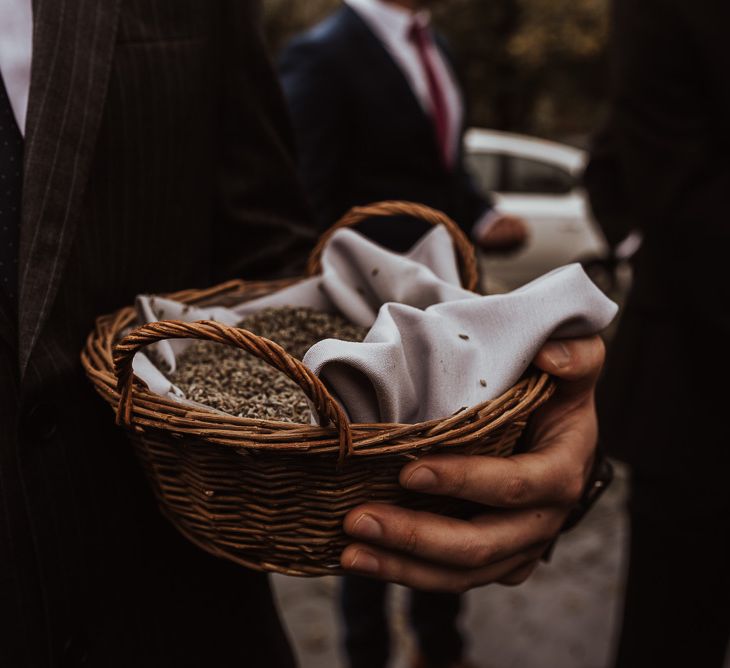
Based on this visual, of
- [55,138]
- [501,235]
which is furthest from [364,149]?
[55,138]

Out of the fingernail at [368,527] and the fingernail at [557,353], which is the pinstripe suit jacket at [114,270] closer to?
the fingernail at [368,527]

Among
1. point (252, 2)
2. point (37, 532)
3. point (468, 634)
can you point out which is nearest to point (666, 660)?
point (468, 634)

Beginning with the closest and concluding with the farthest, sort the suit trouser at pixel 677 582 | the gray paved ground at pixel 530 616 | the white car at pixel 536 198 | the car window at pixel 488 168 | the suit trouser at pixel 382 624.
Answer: the suit trouser at pixel 677 582 → the suit trouser at pixel 382 624 → the gray paved ground at pixel 530 616 → the white car at pixel 536 198 → the car window at pixel 488 168

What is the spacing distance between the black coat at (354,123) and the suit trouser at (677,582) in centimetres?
136

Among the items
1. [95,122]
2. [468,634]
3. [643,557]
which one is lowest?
[468,634]

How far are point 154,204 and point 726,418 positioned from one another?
160 cm

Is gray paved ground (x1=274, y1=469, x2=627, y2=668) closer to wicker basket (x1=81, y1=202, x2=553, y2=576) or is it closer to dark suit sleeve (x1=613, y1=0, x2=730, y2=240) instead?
dark suit sleeve (x1=613, y1=0, x2=730, y2=240)

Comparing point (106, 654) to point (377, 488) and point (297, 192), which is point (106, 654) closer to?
point (377, 488)

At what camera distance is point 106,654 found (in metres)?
1.08

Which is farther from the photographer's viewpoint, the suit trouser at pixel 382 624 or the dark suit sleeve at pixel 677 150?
the suit trouser at pixel 382 624

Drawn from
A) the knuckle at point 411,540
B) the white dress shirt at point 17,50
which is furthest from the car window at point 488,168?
the knuckle at point 411,540

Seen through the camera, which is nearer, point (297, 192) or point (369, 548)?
point (369, 548)

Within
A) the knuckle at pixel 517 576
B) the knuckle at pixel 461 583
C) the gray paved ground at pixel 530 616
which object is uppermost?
the knuckle at pixel 461 583

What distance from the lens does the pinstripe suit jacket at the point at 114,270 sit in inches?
37.9
